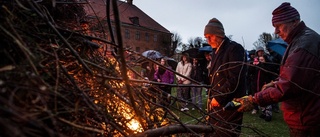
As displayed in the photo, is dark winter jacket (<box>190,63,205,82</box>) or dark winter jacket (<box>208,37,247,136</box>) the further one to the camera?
dark winter jacket (<box>190,63,205,82</box>)

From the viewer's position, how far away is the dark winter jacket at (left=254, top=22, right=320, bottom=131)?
7.44 feet

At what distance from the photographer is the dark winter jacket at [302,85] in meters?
2.27

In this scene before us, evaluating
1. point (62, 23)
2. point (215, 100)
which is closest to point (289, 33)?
point (215, 100)

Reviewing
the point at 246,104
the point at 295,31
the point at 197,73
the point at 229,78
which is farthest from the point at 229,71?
the point at 197,73

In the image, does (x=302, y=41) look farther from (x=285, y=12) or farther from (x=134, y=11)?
(x=134, y=11)

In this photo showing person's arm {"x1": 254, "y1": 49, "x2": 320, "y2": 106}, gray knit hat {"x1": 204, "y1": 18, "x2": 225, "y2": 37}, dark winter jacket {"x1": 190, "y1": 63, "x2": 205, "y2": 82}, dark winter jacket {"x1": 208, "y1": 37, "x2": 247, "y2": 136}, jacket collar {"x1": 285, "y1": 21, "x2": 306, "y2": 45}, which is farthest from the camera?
dark winter jacket {"x1": 190, "y1": 63, "x2": 205, "y2": 82}

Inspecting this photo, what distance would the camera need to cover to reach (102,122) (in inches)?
45.7

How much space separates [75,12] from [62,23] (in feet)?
1.04

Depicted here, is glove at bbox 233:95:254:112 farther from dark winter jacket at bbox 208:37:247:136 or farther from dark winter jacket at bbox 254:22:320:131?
dark winter jacket at bbox 208:37:247:136

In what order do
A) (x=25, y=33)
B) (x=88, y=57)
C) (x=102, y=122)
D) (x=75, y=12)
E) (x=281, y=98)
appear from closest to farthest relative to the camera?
(x=25, y=33) → (x=102, y=122) → (x=88, y=57) → (x=75, y=12) → (x=281, y=98)

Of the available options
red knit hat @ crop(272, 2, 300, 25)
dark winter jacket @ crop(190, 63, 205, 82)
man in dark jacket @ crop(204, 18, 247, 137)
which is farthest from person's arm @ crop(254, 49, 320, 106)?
dark winter jacket @ crop(190, 63, 205, 82)

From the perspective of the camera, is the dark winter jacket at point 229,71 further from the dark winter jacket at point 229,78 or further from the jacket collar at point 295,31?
Result: the jacket collar at point 295,31

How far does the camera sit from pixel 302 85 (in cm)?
227

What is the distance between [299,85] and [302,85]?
3cm
